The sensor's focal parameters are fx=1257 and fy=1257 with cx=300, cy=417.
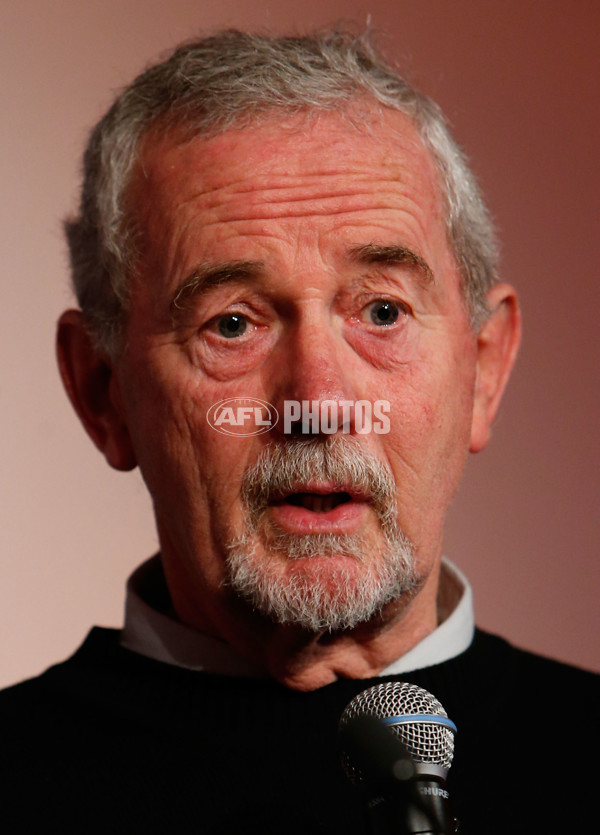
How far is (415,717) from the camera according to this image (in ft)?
4.42

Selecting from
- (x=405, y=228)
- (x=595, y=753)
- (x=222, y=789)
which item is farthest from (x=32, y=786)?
(x=405, y=228)

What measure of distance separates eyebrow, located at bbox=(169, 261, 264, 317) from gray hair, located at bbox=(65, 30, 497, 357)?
5.9 inches

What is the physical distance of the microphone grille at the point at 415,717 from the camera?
1314 millimetres

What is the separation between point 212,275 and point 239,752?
2.38 feet

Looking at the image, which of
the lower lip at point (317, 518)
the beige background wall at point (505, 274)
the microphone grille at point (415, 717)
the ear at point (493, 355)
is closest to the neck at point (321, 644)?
the lower lip at point (317, 518)

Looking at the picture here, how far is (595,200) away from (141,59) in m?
1.16

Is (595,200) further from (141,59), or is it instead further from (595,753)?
(595,753)

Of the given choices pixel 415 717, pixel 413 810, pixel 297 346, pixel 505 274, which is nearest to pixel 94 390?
pixel 297 346

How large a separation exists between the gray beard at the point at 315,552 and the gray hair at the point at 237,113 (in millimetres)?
418

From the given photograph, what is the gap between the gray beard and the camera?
5.95 feet

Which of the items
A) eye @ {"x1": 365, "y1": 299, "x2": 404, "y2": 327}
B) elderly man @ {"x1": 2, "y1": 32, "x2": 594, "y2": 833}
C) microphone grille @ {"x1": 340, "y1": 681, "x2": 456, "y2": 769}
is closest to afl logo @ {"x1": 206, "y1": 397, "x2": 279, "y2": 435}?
elderly man @ {"x1": 2, "y1": 32, "x2": 594, "y2": 833}

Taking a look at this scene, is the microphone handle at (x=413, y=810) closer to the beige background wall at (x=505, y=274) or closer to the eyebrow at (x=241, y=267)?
the eyebrow at (x=241, y=267)

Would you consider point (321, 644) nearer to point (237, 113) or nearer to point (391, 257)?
point (391, 257)

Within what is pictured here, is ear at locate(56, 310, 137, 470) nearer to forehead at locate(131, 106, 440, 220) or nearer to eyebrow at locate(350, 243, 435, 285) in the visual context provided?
forehead at locate(131, 106, 440, 220)
